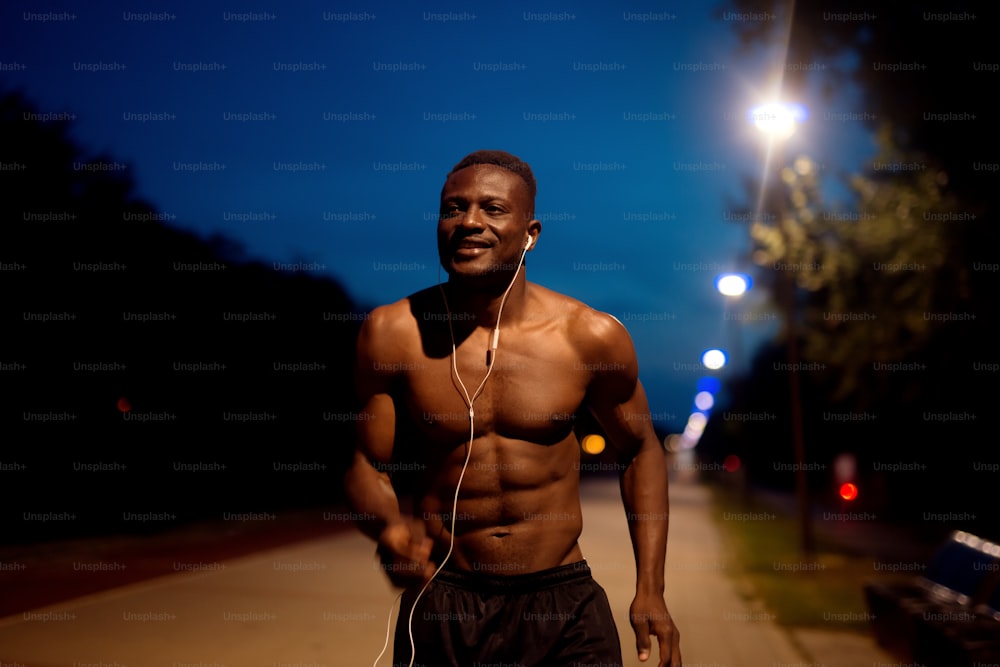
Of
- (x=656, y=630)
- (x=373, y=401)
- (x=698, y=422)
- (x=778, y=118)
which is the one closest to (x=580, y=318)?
(x=373, y=401)

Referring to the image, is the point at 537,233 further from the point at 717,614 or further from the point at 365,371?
the point at 717,614

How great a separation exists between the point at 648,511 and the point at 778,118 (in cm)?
1008

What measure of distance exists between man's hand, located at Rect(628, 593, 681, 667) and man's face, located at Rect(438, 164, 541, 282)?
117 cm

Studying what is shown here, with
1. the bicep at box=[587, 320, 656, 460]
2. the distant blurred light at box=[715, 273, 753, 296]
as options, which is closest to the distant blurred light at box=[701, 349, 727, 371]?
the distant blurred light at box=[715, 273, 753, 296]

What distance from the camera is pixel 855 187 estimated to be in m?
16.5

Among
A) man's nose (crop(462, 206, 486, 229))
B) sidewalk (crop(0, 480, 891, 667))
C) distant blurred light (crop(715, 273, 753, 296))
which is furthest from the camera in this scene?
distant blurred light (crop(715, 273, 753, 296))

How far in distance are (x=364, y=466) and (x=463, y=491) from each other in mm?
326

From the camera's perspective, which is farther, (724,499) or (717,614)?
(724,499)

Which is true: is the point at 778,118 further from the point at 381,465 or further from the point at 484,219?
the point at 381,465

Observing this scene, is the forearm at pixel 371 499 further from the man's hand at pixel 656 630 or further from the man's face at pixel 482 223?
the man's hand at pixel 656 630

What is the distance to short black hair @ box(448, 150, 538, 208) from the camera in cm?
324

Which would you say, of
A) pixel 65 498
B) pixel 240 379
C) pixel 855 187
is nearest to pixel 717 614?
pixel 855 187

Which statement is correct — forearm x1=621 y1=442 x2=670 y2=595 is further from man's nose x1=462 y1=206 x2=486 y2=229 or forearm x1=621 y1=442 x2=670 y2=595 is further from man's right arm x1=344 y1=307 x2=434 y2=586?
man's nose x1=462 y1=206 x2=486 y2=229

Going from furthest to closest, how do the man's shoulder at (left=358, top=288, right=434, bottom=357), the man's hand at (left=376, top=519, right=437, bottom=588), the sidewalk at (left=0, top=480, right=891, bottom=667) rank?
the sidewalk at (left=0, top=480, right=891, bottom=667), the man's shoulder at (left=358, top=288, right=434, bottom=357), the man's hand at (left=376, top=519, right=437, bottom=588)
